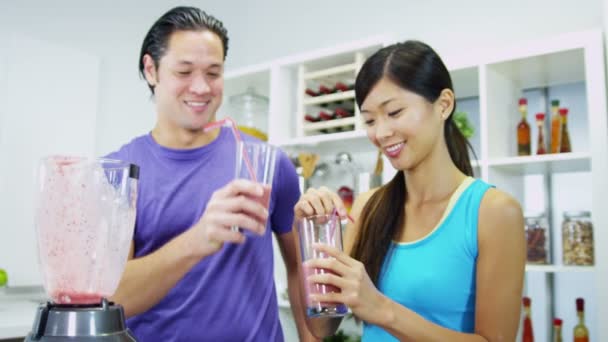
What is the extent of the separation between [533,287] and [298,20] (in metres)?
2.00

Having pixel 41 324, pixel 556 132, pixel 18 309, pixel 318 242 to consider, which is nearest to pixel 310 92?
pixel 556 132

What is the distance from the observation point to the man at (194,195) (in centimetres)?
121

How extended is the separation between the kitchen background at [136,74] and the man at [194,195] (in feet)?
4.19

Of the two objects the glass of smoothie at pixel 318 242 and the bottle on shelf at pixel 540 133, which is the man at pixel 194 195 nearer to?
the glass of smoothie at pixel 318 242

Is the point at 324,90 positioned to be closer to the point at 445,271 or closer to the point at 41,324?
the point at 445,271

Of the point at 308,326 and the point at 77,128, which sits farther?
the point at 77,128

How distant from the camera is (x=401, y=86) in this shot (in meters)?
1.20

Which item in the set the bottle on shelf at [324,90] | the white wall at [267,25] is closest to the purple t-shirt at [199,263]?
the bottle on shelf at [324,90]

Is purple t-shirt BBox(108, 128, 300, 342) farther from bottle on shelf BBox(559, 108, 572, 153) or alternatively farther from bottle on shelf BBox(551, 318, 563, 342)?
bottle on shelf BBox(559, 108, 572, 153)

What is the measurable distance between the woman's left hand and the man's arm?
0.52 feet

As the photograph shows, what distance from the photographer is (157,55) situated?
4.31 feet

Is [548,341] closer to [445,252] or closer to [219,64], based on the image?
[445,252]

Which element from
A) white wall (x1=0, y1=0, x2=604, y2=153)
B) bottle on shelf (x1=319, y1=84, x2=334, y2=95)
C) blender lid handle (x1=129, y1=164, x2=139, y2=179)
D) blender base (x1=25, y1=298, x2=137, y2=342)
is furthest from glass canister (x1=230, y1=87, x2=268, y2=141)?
blender base (x1=25, y1=298, x2=137, y2=342)

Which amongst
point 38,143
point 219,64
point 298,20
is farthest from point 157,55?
point 298,20
